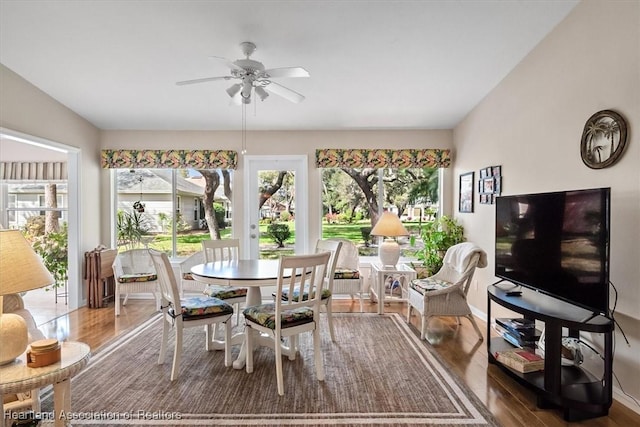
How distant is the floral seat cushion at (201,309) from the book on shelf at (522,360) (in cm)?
209

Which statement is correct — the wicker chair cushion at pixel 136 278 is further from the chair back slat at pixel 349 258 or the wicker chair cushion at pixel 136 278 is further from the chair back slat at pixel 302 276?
the chair back slat at pixel 302 276

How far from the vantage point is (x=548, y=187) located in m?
3.02

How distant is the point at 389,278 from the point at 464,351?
1.66 m

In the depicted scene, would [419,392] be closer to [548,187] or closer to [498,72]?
[548,187]

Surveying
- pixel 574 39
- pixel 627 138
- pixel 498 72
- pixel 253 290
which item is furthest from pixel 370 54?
pixel 253 290

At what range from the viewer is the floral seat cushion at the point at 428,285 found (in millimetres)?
3479

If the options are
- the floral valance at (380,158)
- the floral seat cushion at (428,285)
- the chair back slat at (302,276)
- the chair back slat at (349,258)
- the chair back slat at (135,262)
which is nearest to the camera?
the chair back slat at (302,276)

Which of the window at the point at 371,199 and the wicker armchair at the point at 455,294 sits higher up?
the window at the point at 371,199

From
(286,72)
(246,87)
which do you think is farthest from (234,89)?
(286,72)

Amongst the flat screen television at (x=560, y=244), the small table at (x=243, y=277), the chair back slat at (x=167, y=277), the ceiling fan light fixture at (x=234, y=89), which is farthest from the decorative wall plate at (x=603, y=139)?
the chair back slat at (x=167, y=277)

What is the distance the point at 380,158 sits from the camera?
195 inches

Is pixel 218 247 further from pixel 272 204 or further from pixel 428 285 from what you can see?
pixel 428 285

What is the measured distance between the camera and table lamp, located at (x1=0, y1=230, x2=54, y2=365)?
1503 mm

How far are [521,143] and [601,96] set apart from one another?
95 cm
